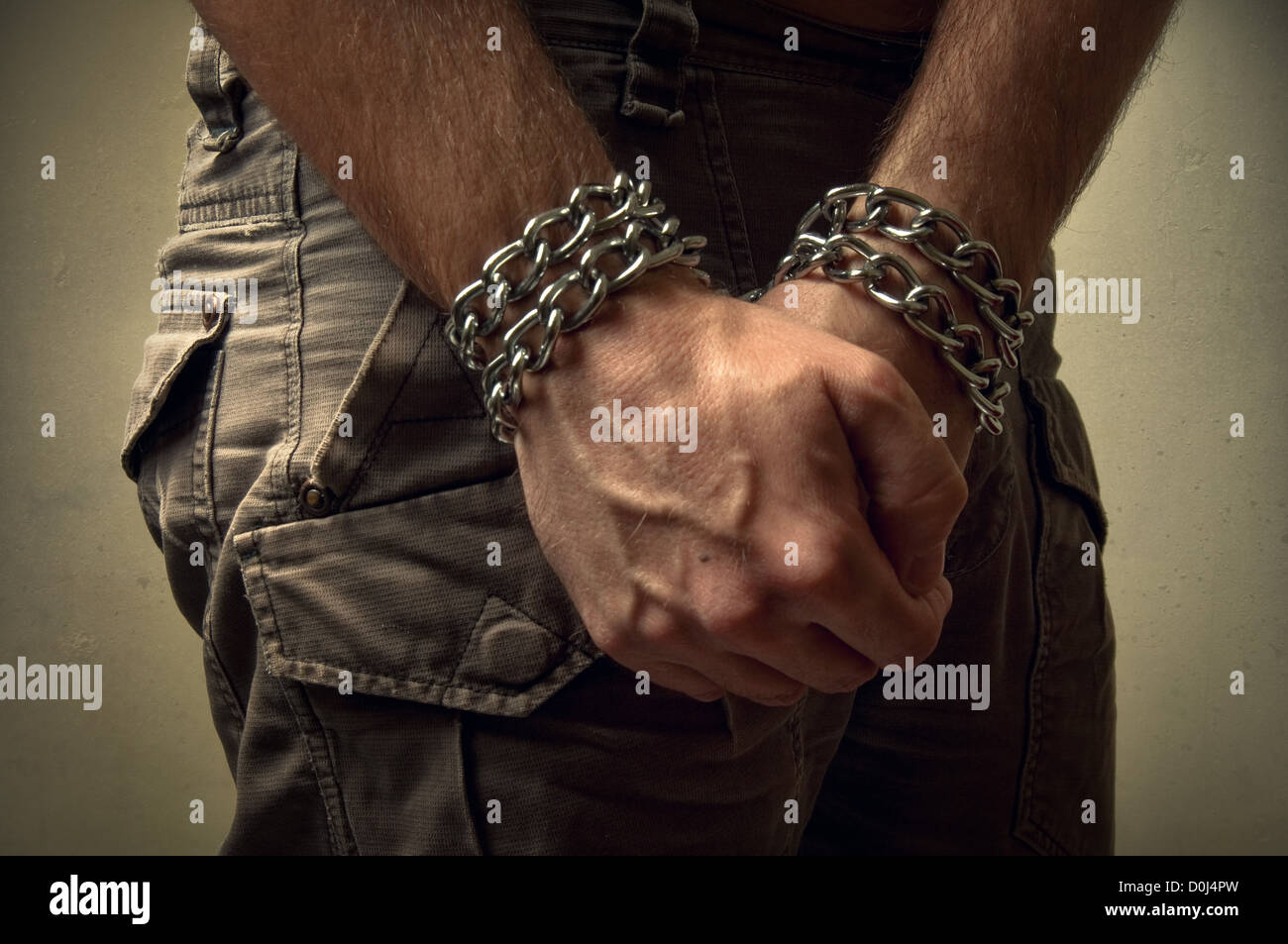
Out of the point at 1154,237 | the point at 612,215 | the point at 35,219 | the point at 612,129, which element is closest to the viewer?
the point at 612,215

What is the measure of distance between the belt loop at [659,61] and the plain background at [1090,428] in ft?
4.62

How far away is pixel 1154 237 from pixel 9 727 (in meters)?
2.38

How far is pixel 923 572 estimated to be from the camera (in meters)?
0.50

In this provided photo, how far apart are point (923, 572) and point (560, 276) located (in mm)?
257

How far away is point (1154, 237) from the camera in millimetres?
1783

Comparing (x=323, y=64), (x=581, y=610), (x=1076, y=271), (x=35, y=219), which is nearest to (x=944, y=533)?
(x=581, y=610)

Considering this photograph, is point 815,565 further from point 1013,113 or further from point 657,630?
point 1013,113

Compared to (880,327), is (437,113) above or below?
above

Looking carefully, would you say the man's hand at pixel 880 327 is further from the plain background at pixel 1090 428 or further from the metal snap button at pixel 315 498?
the plain background at pixel 1090 428

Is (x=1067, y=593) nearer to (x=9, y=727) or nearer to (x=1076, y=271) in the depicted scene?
(x=1076, y=271)

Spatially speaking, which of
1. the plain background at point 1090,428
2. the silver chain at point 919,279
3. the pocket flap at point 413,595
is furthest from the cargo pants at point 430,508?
the plain background at point 1090,428

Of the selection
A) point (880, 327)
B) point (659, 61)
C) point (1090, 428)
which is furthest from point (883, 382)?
point (1090, 428)
